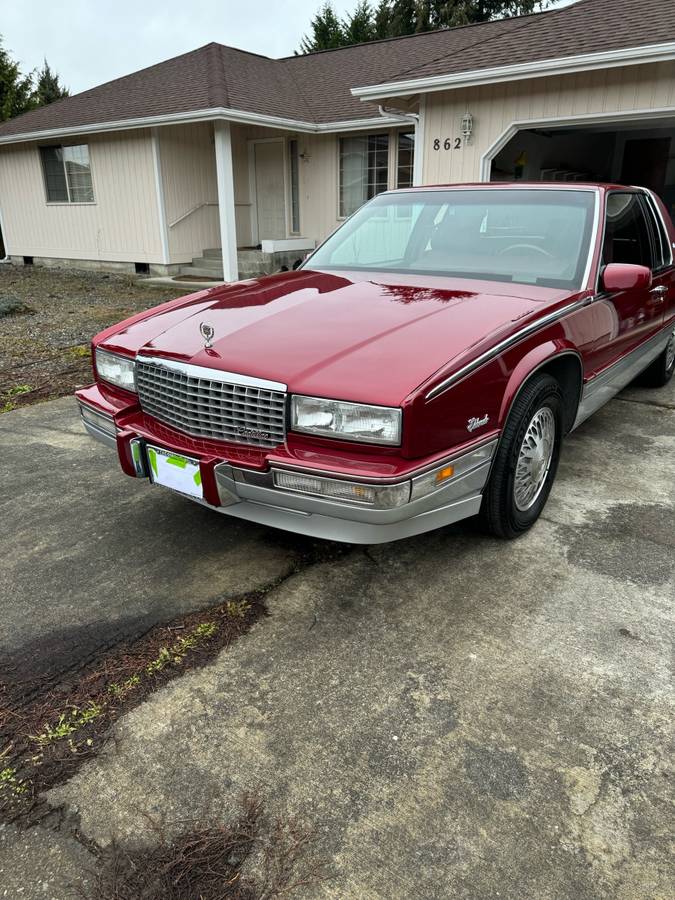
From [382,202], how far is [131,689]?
11.4ft

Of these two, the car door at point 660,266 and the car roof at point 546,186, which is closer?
the car roof at point 546,186

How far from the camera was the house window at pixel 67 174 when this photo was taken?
1532cm

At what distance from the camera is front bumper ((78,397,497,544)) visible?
243cm

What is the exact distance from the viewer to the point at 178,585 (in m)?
2.96

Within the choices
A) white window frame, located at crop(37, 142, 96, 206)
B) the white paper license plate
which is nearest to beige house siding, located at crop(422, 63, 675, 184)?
the white paper license plate

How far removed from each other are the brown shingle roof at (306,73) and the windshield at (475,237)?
609 cm

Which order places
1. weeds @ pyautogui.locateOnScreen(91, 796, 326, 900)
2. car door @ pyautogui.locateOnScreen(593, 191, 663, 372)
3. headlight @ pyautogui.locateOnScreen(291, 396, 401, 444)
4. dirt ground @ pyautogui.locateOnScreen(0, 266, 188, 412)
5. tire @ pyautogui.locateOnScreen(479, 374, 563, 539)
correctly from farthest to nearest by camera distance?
1. dirt ground @ pyautogui.locateOnScreen(0, 266, 188, 412)
2. car door @ pyautogui.locateOnScreen(593, 191, 663, 372)
3. tire @ pyautogui.locateOnScreen(479, 374, 563, 539)
4. headlight @ pyautogui.locateOnScreen(291, 396, 401, 444)
5. weeds @ pyautogui.locateOnScreen(91, 796, 326, 900)

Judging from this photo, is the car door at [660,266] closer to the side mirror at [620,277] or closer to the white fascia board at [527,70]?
the side mirror at [620,277]

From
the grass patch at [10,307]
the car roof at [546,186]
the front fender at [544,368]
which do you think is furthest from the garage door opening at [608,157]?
the front fender at [544,368]

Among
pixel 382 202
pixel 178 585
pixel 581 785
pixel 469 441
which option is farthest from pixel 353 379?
pixel 382 202

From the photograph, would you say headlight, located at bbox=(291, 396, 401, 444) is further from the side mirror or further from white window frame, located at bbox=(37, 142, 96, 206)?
white window frame, located at bbox=(37, 142, 96, 206)

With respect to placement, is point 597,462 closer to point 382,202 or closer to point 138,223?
point 382,202

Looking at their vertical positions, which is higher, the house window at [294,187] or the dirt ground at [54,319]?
the house window at [294,187]

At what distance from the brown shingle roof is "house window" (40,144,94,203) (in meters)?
0.61
